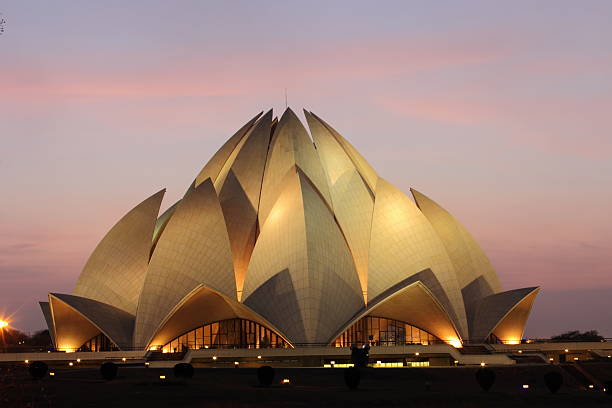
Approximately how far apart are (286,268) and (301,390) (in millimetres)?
18112

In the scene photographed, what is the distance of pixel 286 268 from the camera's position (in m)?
47.7

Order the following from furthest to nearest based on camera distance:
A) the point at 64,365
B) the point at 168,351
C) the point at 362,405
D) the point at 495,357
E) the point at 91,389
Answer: the point at 168,351 < the point at 64,365 < the point at 495,357 < the point at 91,389 < the point at 362,405

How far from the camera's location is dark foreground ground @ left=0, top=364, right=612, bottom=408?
86.6 feet

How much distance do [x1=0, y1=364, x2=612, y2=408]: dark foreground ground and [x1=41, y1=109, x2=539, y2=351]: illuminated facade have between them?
10560 mm

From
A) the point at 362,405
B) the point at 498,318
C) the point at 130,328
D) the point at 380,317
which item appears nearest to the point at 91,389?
the point at 362,405

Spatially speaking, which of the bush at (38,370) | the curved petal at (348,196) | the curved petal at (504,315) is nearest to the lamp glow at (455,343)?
the curved petal at (504,315)

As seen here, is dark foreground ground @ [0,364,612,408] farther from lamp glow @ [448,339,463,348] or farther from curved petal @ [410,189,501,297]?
curved petal @ [410,189,501,297]

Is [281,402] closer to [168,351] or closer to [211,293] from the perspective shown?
[211,293]

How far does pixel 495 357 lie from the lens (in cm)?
4438

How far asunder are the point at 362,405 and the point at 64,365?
26458 mm

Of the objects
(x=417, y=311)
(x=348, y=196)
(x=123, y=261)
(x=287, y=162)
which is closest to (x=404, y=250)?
(x=417, y=311)

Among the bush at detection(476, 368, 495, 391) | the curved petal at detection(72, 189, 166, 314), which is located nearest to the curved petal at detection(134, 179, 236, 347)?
the curved petal at detection(72, 189, 166, 314)

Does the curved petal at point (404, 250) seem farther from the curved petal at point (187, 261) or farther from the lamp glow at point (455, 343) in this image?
the curved petal at point (187, 261)

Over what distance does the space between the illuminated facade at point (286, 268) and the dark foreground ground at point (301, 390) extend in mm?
10560
